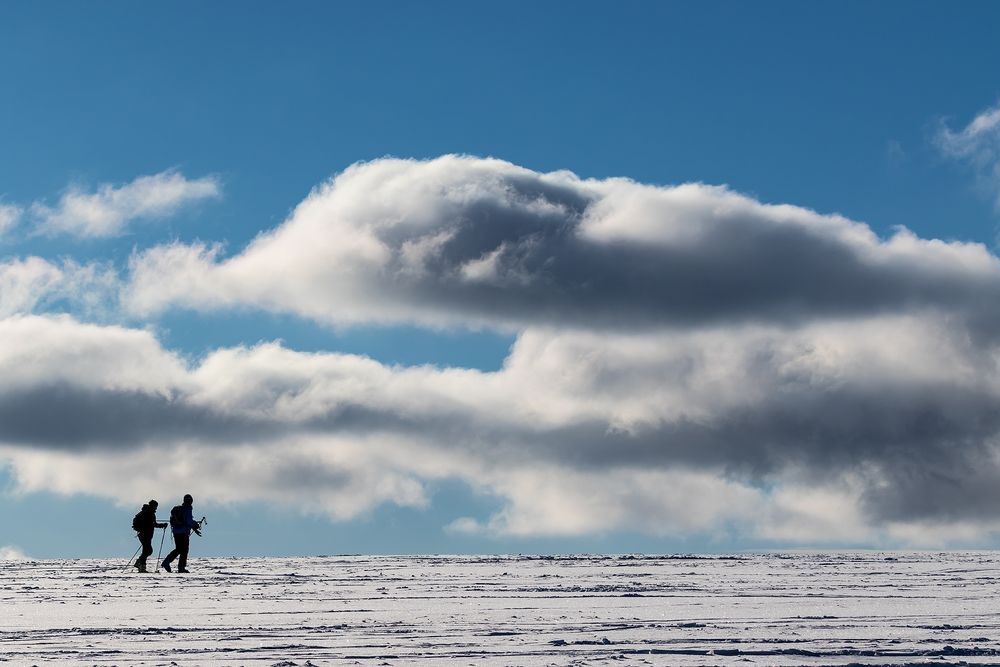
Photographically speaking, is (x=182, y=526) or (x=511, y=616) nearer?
(x=511, y=616)

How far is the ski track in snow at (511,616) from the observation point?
12.0m

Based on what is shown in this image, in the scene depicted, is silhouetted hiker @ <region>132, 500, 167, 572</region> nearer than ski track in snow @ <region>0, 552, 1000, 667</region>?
No

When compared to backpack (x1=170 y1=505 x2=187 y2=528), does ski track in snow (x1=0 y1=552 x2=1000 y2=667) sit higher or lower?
lower

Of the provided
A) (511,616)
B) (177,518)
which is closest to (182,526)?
(177,518)

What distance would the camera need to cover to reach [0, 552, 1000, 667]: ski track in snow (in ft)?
39.5

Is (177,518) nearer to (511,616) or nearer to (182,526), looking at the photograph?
(182,526)

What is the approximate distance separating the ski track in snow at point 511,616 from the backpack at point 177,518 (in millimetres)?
1826

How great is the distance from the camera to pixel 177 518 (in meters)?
28.7

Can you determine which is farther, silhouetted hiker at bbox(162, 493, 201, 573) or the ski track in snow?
silhouetted hiker at bbox(162, 493, 201, 573)

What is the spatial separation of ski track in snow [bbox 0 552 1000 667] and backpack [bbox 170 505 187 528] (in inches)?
71.9

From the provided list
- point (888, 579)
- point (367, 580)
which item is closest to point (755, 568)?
point (888, 579)

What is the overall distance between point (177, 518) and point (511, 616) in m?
15.0

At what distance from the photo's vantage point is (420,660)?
11625mm

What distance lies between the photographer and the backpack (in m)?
28.6
